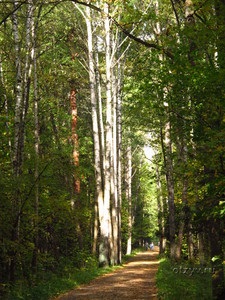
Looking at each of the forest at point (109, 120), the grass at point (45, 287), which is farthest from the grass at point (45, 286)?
the forest at point (109, 120)

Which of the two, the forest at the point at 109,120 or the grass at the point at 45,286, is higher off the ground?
the forest at the point at 109,120

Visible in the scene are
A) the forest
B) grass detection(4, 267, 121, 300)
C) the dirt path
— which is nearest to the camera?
the forest

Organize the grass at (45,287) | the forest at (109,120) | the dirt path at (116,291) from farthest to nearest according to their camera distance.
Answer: the dirt path at (116,291)
the grass at (45,287)
the forest at (109,120)

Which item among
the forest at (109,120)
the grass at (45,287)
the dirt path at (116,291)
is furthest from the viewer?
the dirt path at (116,291)

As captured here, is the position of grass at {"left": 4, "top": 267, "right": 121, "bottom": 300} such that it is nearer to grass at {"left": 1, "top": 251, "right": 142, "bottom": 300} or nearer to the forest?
grass at {"left": 1, "top": 251, "right": 142, "bottom": 300}

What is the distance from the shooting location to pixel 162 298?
314 inches

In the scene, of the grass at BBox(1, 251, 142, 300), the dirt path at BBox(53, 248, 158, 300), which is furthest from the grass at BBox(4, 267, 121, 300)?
the dirt path at BBox(53, 248, 158, 300)

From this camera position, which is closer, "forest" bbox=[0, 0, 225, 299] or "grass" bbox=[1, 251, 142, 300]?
"forest" bbox=[0, 0, 225, 299]

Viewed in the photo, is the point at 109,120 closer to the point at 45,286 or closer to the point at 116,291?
the point at 116,291

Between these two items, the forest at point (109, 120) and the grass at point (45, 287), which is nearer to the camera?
the forest at point (109, 120)

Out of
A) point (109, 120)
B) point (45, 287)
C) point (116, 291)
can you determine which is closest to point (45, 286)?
point (45, 287)

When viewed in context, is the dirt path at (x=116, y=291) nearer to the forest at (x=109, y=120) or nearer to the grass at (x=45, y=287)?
the grass at (x=45, y=287)

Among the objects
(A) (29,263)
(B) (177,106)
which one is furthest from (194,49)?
(A) (29,263)

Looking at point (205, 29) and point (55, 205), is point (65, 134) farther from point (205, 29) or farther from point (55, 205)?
point (205, 29)
